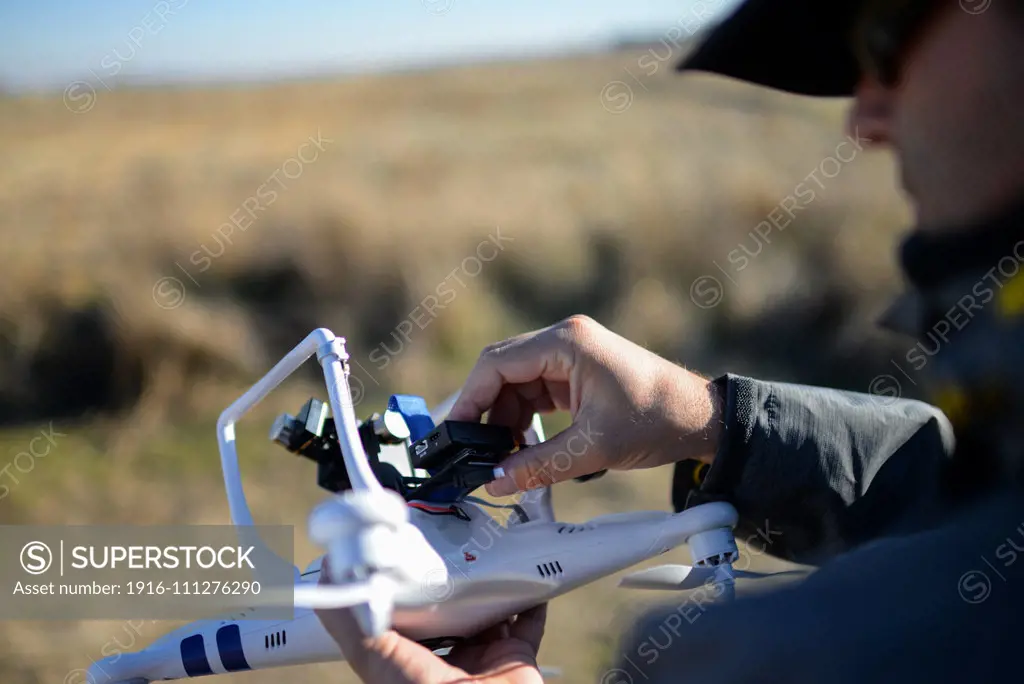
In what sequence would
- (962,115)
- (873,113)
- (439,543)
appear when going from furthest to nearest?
(439,543) → (873,113) → (962,115)

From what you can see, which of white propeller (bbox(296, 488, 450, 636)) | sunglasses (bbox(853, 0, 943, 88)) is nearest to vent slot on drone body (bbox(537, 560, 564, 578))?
white propeller (bbox(296, 488, 450, 636))

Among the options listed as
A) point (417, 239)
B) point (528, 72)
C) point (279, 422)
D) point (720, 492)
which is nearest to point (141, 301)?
point (417, 239)

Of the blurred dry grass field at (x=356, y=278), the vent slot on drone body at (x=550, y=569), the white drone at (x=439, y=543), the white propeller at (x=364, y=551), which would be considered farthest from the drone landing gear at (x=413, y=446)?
the blurred dry grass field at (x=356, y=278)

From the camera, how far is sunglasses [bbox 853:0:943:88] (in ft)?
2.77

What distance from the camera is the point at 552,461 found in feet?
4.08

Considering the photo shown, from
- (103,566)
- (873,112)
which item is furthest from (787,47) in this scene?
(103,566)

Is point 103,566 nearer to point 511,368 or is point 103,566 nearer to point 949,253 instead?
point 511,368

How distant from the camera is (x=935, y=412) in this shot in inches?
47.3

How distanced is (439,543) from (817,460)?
0.48m

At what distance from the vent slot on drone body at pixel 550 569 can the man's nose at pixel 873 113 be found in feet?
2.06

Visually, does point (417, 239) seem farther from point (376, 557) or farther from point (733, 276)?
point (376, 557)

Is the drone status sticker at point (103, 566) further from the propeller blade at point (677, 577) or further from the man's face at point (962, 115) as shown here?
the man's face at point (962, 115)

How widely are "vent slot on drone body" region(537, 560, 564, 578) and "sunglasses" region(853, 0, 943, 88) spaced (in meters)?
0.68

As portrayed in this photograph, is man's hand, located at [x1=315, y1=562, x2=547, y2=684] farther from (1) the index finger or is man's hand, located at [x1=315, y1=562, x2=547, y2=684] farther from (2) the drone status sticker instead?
(2) the drone status sticker
